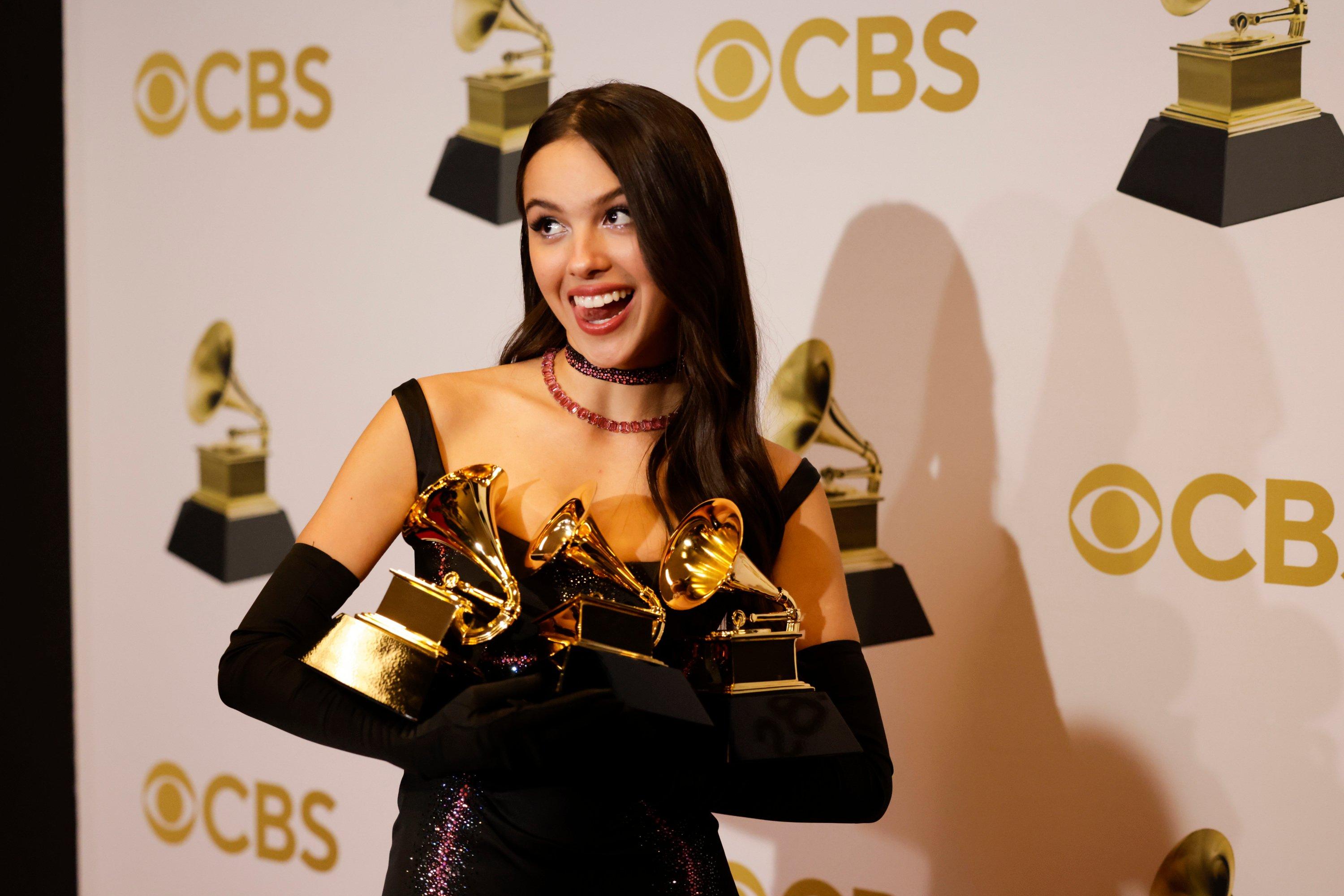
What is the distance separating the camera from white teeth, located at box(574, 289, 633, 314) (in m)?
1.24

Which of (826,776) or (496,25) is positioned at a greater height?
(496,25)

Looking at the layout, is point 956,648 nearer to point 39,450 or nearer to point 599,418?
point 599,418

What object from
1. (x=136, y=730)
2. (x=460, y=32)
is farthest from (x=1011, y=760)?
(x=136, y=730)

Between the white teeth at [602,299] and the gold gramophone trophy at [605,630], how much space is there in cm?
21

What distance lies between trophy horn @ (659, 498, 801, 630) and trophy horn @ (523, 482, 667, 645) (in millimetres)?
28

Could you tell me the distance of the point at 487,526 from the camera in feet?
3.77

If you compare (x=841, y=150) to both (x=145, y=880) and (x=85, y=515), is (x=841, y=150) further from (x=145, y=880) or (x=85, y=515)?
(x=145, y=880)

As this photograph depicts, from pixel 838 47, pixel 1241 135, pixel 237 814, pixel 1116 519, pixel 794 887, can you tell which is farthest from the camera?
pixel 237 814

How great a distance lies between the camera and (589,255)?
121cm

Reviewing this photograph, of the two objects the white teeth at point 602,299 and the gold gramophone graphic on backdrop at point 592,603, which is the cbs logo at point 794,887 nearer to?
the gold gramophone graphic on backdrop at point 592,603

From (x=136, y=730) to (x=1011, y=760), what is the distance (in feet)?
6.30

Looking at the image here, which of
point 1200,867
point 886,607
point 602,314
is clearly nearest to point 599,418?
point 602,314

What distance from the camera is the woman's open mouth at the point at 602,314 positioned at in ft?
4.12

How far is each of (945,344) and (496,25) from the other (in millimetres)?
1045
